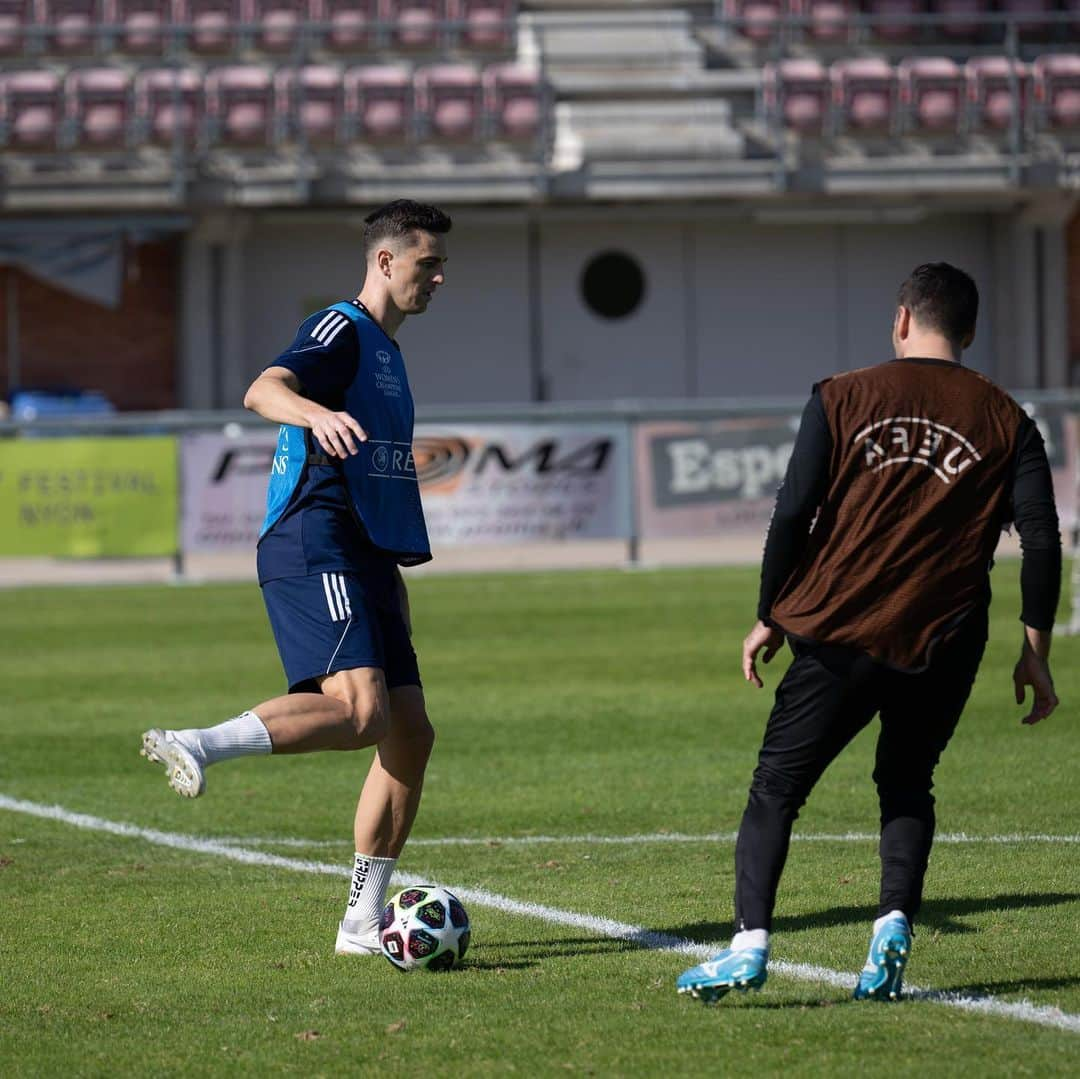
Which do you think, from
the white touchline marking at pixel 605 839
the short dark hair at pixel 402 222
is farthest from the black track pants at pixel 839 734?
the white touchline marking at pixel 605 839

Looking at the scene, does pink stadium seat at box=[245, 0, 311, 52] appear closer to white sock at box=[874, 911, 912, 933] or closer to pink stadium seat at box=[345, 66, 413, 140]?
pink stadium seat at box=[345, 66, 413, 140]

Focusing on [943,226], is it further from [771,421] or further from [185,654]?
[185,654]

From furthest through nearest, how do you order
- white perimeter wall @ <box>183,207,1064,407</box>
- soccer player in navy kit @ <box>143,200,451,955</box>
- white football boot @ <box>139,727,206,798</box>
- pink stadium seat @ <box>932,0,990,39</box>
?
pink stadium seat @ <box>932,0,990,39</box>, white perimeter wall @ <box>183,207,1064,407</box>, soccer player in navy kit @ <box>143,200,451,955</box>, white football boot @ <box>139,727,206,798</box>

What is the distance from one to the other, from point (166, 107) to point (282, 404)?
27.3m

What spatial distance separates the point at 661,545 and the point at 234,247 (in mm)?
14029

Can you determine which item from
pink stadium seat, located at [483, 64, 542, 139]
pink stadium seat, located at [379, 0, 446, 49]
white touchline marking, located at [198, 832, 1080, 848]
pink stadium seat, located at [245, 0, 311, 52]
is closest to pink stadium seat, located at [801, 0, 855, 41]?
pink stadium seat, located at [483, 64, 542, 139]

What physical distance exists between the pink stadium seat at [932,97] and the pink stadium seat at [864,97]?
0.24m

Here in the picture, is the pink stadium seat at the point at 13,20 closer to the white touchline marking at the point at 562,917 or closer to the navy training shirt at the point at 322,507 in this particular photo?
the white touchline marking at the point at 562,917

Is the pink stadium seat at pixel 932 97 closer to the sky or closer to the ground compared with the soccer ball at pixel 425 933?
closer to the sky

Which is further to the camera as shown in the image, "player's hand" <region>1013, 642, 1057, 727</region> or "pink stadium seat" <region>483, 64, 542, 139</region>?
"pink stadium seat" <region>483, 64, 542, 139</region>

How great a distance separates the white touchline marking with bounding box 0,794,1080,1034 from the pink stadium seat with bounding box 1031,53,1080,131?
2626 centimetres

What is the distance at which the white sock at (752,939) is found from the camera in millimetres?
4824

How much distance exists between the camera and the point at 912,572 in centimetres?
485

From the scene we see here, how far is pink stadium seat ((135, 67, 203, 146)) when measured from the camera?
101 feet
